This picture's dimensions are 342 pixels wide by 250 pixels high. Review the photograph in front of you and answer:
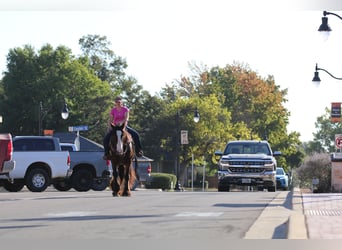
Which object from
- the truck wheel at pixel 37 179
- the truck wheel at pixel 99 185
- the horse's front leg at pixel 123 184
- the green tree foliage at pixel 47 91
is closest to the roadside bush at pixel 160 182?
the green tree foliage at pixel 47 91

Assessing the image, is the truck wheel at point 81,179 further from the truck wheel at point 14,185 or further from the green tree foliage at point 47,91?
the green tree foliage at point 47,91

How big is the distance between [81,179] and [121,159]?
10742 mm

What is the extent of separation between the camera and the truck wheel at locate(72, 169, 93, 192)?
2991 cm

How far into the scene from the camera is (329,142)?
6063 inches

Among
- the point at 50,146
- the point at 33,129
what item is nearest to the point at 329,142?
the point at 33,129

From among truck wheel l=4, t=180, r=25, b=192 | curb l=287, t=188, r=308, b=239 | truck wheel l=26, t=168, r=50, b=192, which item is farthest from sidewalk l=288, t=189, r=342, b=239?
truck wheel l=4, t=180, r=25, b=192

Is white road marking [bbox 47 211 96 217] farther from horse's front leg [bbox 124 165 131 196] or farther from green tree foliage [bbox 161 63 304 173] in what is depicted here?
green tree foliage [bbox 161 63 304 173]

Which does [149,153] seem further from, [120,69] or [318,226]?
[318,226]

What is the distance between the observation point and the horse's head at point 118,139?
19.2m

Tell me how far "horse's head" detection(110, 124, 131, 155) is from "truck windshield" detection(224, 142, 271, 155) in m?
10.8

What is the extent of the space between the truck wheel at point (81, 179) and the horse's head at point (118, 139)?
10.9 metres

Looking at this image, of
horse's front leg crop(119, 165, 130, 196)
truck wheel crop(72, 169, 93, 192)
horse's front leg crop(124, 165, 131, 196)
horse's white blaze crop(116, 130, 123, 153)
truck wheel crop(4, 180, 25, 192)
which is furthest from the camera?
truck wheel crop(72, 169, 93, 192)

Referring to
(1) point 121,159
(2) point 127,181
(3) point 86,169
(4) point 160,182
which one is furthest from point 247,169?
(4) point 160,182

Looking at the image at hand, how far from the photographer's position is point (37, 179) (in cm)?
2716
